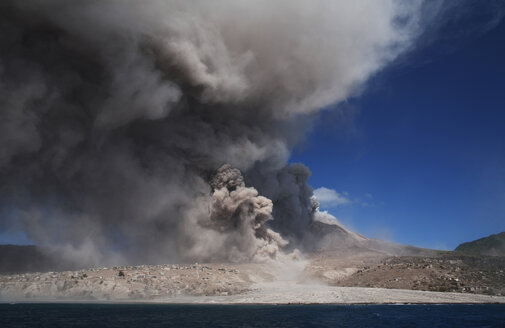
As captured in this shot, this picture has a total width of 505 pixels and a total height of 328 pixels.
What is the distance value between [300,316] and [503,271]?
5104 cm

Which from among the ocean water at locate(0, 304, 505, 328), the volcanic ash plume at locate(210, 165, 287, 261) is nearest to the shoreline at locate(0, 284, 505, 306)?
the volcanic ash plume at locate(210, 165, 287, 261)

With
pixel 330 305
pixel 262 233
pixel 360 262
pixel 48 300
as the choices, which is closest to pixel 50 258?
pixel 48 300

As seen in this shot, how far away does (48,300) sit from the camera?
6056cm

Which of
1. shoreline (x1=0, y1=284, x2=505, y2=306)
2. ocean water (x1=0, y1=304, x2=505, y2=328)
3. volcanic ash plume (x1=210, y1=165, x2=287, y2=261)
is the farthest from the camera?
volcanic ash plume (x1=210, y1=165, x2=287, y2=261)

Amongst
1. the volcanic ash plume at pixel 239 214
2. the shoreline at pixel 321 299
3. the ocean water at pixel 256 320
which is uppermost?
the volcanic ash plume at pixel 239 214

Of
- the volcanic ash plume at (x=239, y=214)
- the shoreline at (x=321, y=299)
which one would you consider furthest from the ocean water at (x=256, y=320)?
the volcanic ash plume at (x=239, y=214)

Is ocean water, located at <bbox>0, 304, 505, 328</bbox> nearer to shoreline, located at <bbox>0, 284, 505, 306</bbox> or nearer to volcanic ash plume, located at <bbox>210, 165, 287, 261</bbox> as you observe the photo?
shoreline, located at <bbox>0, 284, 505, 306</bbox>

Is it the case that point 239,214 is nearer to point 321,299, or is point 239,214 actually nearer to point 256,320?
point 321,299

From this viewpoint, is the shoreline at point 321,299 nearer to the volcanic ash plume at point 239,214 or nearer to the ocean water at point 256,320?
the volcanic ash plume at point 239,214

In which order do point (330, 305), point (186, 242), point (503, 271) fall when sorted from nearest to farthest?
1. point (330, 305)
2. point (503, 271)
3. point (186, 242)

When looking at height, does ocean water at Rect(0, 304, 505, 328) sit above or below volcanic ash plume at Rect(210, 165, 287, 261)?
below

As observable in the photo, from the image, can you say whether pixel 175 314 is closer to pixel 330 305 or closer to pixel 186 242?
pixel 330 305

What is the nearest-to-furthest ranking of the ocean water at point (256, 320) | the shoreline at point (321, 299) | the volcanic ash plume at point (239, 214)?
the ocean water at point (256, 320) → the shoreline at point (321, 299) → the volcanic ash plume at point (239, 214)

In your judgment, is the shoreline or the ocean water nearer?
the ocean water
